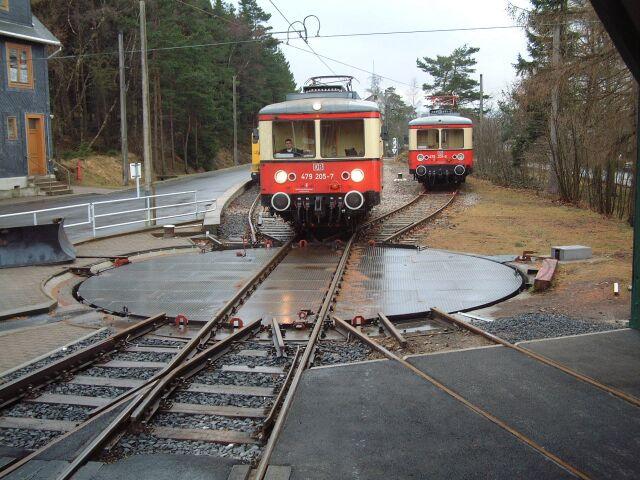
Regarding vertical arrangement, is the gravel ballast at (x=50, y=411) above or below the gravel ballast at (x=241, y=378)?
below

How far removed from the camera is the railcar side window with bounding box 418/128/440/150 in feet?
92.9

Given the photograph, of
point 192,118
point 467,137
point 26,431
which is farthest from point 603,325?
point 192,118

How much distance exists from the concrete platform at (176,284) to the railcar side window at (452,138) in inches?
608

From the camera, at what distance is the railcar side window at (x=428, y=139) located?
92.9 ft

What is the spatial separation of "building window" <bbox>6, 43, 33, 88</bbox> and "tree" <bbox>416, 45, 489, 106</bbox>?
41265mm

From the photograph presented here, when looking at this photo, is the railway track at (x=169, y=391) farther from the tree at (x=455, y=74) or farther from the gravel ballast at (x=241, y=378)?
the tree at (x=455, y=74)

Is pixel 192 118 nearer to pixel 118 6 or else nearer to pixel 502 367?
pixel 118 6

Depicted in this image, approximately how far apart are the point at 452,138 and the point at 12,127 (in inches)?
812

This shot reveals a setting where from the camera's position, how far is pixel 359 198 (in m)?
14.4

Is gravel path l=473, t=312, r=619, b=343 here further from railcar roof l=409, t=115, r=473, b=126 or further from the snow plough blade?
railcar roof l=409, t=115, r=473, b=126

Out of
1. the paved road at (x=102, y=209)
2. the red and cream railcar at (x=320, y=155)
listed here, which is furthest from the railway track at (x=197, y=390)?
the paved road at (x=102, y=209)

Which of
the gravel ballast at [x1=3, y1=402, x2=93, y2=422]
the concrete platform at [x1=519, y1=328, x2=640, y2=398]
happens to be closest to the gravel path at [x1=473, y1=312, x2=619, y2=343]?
the concrete platform at [x1=519, y1=328, x2=640, y2=398]

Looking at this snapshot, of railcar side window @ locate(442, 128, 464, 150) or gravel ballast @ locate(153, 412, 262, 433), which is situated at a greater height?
railcar side window @ locate(442, 128, 464, 150)

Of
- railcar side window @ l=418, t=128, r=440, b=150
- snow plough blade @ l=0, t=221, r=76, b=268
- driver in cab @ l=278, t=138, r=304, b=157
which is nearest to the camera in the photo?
snow plough blade @ l=0, t=221, r=76, b=268
